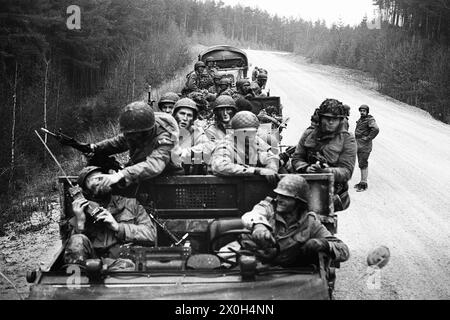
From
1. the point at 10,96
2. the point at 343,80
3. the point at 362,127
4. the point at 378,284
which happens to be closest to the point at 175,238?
the point at 378,284

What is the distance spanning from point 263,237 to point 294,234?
433 mm

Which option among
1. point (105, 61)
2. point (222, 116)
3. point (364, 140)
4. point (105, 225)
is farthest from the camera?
point (105, 61)

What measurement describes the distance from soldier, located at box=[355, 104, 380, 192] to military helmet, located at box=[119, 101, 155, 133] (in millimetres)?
6944

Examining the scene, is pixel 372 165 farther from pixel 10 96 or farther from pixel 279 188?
pixel 10 96

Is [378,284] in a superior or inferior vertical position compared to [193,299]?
inferior

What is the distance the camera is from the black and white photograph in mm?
4125

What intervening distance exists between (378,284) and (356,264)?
0.68 metres

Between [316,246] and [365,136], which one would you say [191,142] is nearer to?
[316,246]

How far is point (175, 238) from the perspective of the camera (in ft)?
17.6

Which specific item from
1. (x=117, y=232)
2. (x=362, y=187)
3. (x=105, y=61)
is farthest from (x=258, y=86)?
(x=105, y=61)

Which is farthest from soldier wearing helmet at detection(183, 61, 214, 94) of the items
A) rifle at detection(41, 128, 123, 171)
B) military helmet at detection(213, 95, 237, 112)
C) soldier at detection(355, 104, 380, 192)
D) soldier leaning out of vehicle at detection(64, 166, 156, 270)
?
soldier leaning out of vehicle at detection(64, 166, 156, 270)

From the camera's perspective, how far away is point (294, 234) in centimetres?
455

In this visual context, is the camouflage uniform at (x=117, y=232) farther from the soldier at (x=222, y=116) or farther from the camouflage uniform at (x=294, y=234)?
the soldier at (x=222, y=116)

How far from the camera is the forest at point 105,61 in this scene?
15055 mm
